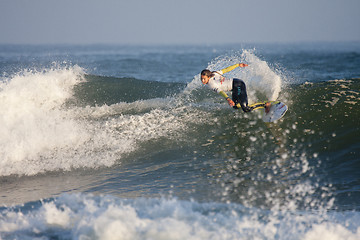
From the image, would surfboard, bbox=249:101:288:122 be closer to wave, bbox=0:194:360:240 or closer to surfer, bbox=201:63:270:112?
surfer, bbox=201:63:270:112

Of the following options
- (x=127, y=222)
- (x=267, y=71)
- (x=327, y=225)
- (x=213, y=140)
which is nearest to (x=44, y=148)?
(x=213, y=140)

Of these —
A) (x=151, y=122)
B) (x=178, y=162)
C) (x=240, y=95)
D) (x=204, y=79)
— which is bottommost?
(x=178, y=162)

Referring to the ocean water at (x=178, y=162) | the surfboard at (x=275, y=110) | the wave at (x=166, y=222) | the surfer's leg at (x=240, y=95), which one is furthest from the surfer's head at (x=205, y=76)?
the wave at (x=166, y=222)

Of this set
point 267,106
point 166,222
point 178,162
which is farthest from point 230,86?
point 166,222

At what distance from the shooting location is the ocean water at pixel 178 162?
4168 mm

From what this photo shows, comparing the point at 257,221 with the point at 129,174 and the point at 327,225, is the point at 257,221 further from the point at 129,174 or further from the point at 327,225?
the point at 129,174

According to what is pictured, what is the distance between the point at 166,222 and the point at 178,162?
299cm

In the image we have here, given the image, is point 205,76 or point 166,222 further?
point 205,76

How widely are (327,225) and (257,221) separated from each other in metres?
0.81

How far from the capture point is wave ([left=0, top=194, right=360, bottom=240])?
393 centimetres

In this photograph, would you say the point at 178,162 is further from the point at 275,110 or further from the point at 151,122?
the point at 275,110

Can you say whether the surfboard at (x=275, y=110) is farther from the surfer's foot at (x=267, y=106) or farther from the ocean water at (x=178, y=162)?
the ocean water at (x=178, y=162)

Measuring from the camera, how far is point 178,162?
277 inches

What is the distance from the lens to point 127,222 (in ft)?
13.2
